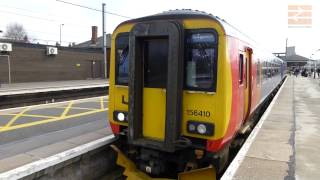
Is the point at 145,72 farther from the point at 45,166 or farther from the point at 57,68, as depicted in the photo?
the point at 57,68

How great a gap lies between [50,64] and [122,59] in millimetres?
30570

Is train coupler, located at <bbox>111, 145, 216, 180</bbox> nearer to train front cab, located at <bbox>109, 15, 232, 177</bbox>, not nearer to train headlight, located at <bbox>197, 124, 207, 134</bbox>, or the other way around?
train front cab, located at <bbox>109, 15, 232, 177</bbox>

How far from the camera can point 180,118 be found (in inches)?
222

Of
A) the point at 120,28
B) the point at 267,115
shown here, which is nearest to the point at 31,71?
the point at 267,115

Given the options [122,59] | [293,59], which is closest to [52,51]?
[122,59]

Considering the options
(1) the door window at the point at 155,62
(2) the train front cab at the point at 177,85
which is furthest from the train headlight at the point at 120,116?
(1) the door window at the point at 155,62

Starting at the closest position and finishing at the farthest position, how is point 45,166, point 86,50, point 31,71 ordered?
point 45,166 → point 31,71 → point 86,50

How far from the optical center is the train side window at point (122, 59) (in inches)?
249

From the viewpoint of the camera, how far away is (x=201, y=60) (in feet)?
18.4

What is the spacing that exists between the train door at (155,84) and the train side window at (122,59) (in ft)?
1.32

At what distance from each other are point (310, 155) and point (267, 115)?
17.4ft

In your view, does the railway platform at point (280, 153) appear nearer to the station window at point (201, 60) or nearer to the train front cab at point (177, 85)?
the train front cab at point (177, 85)

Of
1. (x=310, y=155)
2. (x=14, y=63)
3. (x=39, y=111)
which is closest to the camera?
(x=310, y=155)

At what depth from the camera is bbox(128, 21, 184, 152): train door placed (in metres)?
5.52
